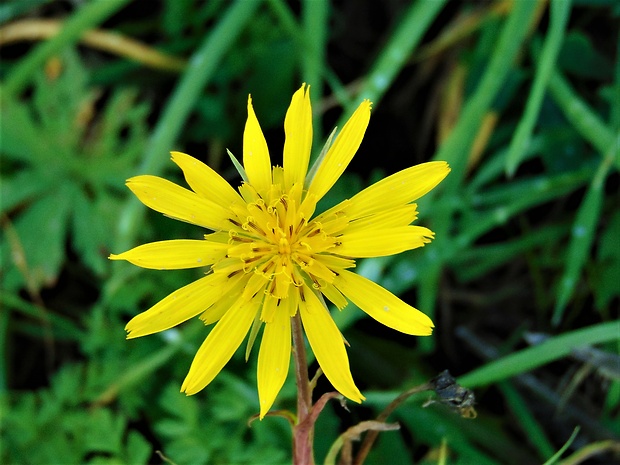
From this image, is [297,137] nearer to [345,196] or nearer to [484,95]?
[484,95]

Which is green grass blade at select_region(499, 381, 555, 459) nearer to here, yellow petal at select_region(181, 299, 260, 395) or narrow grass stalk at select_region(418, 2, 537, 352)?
narrow grass stalk at select_region(418, 2, 537, 352)

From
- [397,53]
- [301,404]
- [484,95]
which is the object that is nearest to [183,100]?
[397,53]

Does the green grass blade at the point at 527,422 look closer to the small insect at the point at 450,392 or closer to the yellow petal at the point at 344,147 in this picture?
the small insect at the point at 450,392

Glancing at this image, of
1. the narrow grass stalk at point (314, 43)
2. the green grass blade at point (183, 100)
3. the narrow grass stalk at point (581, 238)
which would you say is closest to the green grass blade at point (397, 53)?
the narrow grass stalk at point (314, 43)

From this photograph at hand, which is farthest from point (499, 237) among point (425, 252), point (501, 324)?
point (425, 252)

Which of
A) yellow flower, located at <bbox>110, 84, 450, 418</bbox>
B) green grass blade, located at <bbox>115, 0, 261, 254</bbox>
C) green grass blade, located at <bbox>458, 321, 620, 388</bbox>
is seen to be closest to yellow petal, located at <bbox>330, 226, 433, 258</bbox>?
yellow flower, located at <bbox>110, 84, 450, 418</bbox>

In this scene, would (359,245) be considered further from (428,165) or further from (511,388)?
(511,388)
